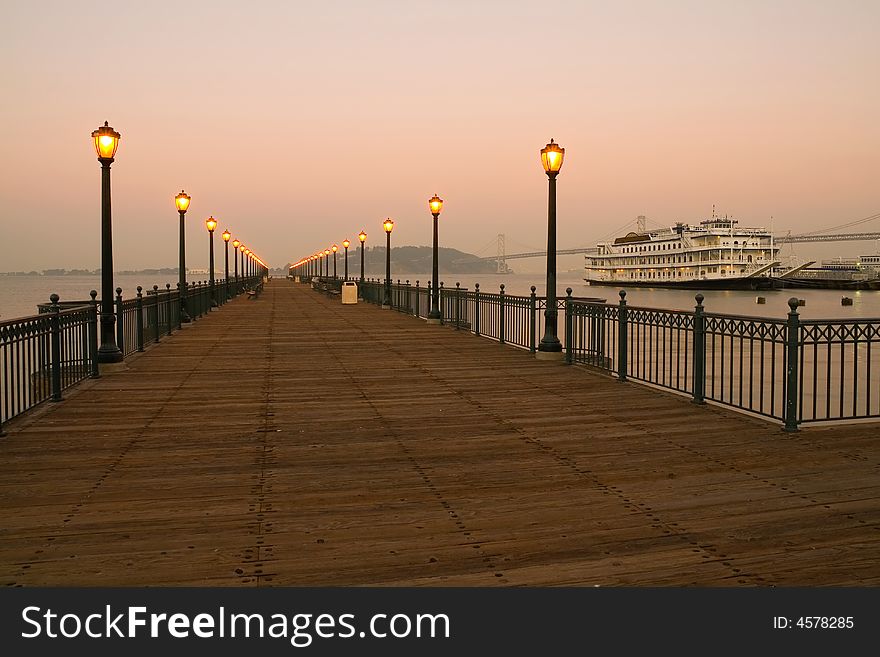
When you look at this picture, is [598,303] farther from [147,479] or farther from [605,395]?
[147,479]

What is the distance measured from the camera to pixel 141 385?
11.8 m

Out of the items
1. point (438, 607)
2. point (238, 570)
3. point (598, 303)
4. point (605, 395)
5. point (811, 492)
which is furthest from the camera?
point (598, 303)

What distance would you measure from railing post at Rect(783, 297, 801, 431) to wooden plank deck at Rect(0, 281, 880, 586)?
23 cm

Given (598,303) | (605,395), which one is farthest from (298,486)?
(598,303)

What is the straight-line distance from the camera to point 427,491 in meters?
6.22

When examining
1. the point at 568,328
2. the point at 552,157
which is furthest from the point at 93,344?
the point at 552,157

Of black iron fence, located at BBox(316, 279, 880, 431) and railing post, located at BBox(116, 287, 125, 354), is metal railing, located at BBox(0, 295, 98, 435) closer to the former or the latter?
railing post, located at BBox(116, 287, 125, 354)

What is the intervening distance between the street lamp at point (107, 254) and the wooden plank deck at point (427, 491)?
253 centimetres

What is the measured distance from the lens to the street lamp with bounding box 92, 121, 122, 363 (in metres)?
13.7

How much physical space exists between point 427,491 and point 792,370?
14.5 ft

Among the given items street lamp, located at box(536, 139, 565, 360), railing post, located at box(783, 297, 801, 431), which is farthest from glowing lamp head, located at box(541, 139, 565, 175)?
railing post, located at box(783, 297, 801, 431)

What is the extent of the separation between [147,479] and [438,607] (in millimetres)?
3425

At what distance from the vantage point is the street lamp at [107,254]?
13672 millimetres

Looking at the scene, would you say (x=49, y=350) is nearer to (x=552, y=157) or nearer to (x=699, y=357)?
(x=699, y=357)
